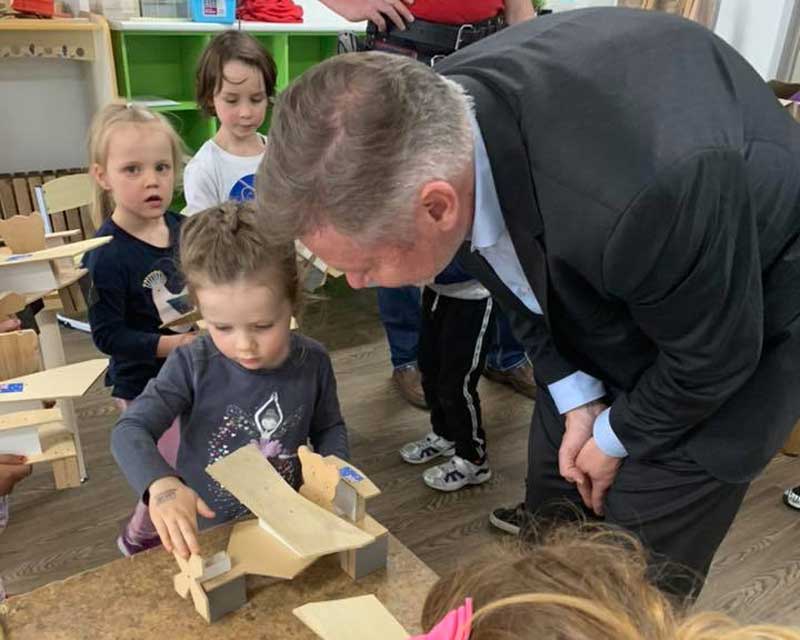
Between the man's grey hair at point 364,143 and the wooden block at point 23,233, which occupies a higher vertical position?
the man's grey hair at point 364,143

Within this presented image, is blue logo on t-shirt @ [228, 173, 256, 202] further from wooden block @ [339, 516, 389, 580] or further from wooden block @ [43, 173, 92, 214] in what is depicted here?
wooden block @ [339, 516, 389, 580]

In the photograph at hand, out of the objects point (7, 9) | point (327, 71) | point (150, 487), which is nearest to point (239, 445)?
point (150, 487)

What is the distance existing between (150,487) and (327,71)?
61cm

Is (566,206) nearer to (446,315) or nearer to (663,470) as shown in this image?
(663,470)

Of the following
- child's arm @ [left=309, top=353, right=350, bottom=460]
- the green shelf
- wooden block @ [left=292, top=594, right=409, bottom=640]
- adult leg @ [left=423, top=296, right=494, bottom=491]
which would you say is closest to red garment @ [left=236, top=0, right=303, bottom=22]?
the green shelf

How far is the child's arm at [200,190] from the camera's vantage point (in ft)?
7.03

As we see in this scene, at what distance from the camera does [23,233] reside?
1.63 m

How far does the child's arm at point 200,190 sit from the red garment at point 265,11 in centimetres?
156

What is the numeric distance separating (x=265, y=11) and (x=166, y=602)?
3.10 meters

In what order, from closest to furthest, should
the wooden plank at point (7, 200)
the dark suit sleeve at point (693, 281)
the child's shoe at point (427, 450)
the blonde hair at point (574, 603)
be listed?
the blonde hair at point (574, 603) → the dark suit sleeve at point (693, 281) → the child's shoe at point (427, 450) → the wooden plank at point (7, 200)

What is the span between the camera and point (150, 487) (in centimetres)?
100

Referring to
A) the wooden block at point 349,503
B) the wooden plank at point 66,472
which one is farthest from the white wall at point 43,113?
the wooden block at point 349,503

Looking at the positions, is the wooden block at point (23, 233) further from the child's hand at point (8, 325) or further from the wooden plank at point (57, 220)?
the wooden plank at point (57, 220)

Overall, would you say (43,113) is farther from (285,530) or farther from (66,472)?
(285,530)
